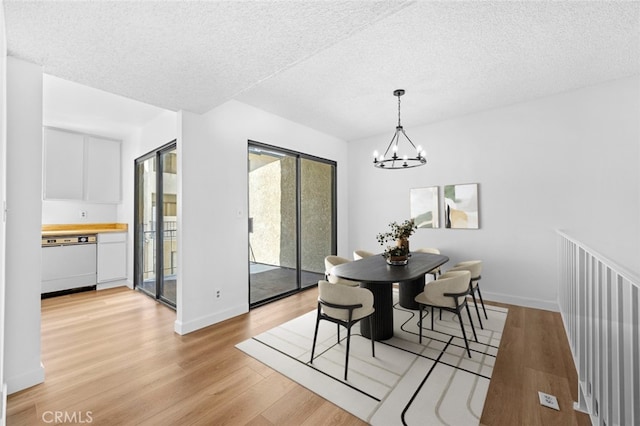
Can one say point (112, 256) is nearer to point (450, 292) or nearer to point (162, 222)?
point (162, 222)

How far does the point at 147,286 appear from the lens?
4.61 metres

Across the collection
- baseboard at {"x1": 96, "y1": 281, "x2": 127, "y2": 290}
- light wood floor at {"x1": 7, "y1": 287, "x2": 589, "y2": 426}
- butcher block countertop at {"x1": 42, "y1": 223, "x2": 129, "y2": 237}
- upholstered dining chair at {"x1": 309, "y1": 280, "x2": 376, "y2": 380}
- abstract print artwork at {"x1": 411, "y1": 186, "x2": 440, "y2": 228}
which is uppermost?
abstract print artwork at {"x1": 411, "y1": 186, "x2": 440, "y2": 228}

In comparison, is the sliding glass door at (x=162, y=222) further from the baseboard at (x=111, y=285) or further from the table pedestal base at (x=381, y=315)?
the table pedestal base at (x=381, y=315)

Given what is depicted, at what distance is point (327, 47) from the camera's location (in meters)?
2.03

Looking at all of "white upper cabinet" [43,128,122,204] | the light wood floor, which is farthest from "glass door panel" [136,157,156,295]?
the light wood floor

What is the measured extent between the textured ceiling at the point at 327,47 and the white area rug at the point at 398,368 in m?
2.54

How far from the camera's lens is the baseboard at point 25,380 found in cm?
204

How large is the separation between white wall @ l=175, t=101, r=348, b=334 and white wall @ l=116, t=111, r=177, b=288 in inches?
33.2

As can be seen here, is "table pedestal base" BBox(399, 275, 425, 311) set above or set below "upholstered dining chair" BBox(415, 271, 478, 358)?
below

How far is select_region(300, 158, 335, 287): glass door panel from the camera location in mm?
4855

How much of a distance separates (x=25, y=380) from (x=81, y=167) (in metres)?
4.04

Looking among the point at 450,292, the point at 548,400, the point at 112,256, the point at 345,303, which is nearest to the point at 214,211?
the point at 345,303

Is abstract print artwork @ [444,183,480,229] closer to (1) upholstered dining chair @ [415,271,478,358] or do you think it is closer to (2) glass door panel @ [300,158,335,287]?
(1) upholstered dining chair @ [415,271,478,358]

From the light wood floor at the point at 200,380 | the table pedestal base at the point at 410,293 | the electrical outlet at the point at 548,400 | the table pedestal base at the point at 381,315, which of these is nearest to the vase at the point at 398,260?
the table pedestal base at the point at 381,315
